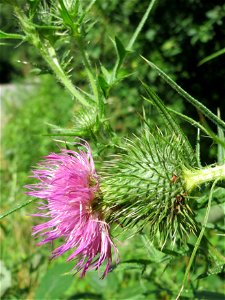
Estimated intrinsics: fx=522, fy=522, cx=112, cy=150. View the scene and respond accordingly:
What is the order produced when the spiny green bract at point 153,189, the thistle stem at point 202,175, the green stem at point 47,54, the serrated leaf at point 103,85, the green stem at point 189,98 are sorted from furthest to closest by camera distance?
1. the green stem at point 47,54
2. the serrated leaf at point 103,85
3. the spiny green bract at point 153,189
4. the thistle stem at point 202,175
5. the green stem at point 189,98

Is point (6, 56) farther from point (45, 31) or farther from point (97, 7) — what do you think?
point (45, 31)

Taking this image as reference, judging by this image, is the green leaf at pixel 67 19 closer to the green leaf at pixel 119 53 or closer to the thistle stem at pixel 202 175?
the green leaf at pixel 119 53

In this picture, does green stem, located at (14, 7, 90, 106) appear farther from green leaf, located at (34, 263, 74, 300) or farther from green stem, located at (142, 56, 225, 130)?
green leaf, located at (34, 263, 74, 300)

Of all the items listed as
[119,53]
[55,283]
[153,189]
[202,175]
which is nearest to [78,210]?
[153,189]

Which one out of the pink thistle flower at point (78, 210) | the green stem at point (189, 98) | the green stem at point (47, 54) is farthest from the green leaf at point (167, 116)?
the green stem at point (47, 54)

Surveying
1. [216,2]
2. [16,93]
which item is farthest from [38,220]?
[16,93]

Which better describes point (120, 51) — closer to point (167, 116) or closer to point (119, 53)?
point (119, 53)
